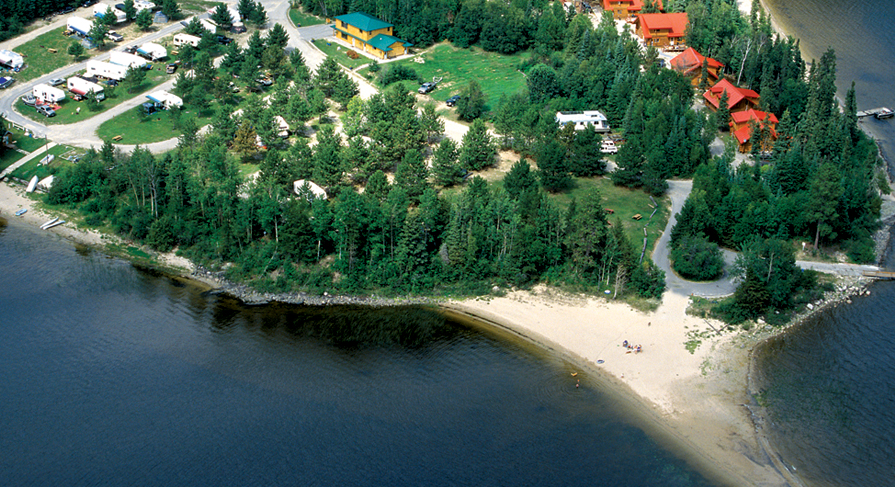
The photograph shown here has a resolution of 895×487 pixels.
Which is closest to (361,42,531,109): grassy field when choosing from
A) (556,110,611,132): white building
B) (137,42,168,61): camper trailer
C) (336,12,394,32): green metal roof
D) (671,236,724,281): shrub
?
(336,12,394,32): green metal roof

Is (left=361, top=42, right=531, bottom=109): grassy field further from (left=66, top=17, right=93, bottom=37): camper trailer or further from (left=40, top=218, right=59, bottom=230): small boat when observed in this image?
(left=40, top=218, right=59, bottom=230): small boat

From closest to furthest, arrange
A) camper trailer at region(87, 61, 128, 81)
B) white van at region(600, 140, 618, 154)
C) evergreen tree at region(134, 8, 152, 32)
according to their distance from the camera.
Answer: white van at region(600, 140, 618, 154)
camper trailer at region(87, 61, 128, 81)
evergreen tree at region(134, 8, 152, 32)

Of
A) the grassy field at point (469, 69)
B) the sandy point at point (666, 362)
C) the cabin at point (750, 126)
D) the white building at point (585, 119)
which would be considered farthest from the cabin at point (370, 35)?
the sandy point at point (666, 362)

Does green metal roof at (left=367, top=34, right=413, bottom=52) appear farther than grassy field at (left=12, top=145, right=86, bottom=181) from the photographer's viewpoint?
Yes

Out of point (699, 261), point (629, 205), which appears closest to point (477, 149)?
point (629, 205)

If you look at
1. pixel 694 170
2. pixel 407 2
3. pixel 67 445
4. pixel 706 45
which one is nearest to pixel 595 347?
pixel 694 170

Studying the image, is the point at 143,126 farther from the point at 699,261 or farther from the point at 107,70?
the point at 699,261

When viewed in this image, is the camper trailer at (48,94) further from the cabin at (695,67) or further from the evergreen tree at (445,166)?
the cabin at (695,67)
